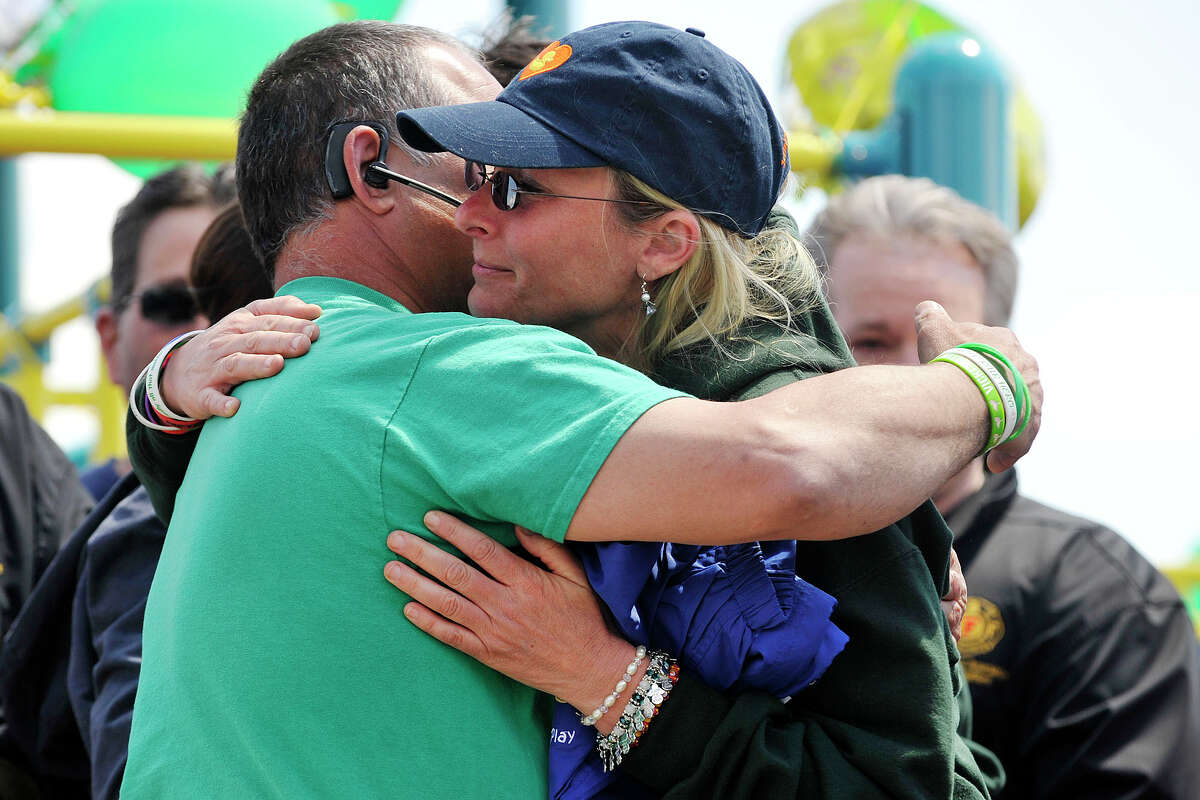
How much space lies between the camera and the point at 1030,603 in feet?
9.50

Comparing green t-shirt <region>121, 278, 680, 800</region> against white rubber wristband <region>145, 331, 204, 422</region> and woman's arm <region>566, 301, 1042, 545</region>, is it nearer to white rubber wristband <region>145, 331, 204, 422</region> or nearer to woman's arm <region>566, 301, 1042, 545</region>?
woman's arm <region>566, 301, 1042, 545</region>

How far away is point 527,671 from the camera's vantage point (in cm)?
166

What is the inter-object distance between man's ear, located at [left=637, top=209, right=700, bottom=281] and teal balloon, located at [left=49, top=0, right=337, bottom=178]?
3071 millimetres

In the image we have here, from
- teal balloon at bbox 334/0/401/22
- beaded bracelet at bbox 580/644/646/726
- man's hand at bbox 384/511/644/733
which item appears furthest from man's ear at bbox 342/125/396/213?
teal balloon at bbox 334/0/401/22

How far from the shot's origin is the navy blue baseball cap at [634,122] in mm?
1816

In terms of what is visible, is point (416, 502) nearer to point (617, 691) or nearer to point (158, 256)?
point (617, 691)

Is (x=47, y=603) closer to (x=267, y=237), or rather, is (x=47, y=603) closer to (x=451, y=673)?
(x=267, y=237)

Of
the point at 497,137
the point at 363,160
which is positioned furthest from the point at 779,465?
the point at 363,160

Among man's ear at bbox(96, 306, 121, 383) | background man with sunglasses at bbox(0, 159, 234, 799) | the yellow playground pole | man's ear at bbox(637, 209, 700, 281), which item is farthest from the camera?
the yellow playground pole

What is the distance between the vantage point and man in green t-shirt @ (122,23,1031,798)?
4.94ft

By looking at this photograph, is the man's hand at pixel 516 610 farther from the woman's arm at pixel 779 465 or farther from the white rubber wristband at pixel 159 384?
the white rubber wristband at pixel 159 384

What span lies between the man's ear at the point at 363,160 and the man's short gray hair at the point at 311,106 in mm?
45

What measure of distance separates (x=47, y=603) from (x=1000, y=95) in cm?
303

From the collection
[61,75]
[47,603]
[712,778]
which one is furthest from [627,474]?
[61,75]
